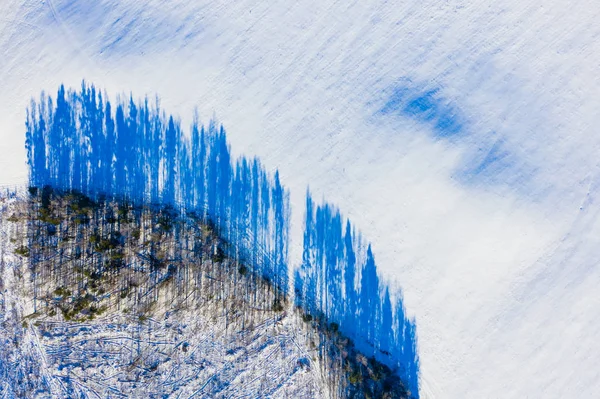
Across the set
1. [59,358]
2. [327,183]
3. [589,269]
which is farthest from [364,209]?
[59,358]

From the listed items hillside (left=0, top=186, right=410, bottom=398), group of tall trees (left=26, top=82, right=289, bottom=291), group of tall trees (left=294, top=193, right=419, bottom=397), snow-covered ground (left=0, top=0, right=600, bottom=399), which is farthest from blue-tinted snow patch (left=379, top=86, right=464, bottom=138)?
hillside (left=0, top=186, right=410, bottom=398)

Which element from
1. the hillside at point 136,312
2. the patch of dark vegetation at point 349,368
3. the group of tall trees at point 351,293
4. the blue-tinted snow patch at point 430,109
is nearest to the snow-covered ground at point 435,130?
the blue-tinted snow patch at point 430,109

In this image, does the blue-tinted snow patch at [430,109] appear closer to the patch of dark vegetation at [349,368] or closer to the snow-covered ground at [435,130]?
the snow-covered ground at [435,130]

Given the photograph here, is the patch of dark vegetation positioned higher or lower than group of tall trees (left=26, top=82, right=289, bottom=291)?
lower

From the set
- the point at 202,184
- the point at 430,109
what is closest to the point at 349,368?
the point at 202,184

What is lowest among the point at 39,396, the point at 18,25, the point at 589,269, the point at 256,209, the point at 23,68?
the point at 39,396

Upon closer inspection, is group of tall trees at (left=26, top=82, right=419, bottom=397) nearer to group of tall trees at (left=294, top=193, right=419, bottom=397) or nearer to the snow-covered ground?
group of tall trees at (left=294, top=193, right=419, bottom=397)

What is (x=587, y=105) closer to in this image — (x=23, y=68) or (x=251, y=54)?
(x=251, y=54)
